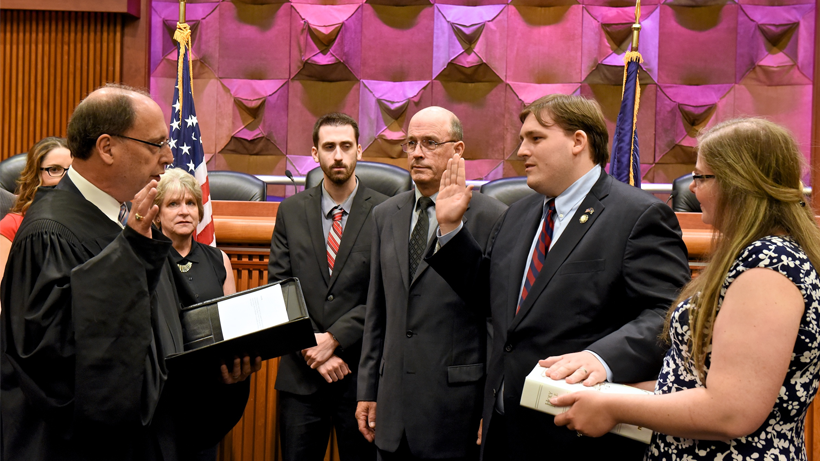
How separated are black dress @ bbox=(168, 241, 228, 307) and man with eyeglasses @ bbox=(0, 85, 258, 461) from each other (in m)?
0.73

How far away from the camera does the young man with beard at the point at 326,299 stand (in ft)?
7.75

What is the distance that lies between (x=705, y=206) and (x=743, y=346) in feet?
1.04

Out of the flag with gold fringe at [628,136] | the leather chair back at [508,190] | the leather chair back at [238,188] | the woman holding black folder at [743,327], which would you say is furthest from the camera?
the flag with gold fringe at [628,136]

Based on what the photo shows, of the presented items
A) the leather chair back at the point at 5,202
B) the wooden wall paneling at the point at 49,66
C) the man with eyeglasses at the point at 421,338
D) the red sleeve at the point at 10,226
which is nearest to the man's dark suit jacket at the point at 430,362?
the man with eyeglasses at the point at 421,338

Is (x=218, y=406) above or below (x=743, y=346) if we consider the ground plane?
below

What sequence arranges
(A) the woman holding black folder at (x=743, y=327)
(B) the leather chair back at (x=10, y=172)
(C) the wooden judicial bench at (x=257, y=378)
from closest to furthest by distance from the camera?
1. (A) the woman holding black folder at (x=743, y=327)
2. (C) the wooden judicial bench at (x=257, y=378)
3. (B) the leather chair back at (x=10, y=172)

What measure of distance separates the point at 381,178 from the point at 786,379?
2813 mm

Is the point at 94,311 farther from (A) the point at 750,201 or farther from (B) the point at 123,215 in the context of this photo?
(A) the point at 750,201

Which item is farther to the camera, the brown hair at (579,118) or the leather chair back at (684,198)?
the leather chair back at (684,198)

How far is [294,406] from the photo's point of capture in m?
2.39

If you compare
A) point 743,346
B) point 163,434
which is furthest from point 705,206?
point 163,434

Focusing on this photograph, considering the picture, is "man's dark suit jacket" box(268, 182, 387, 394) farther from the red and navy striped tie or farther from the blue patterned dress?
the blue patterned dress

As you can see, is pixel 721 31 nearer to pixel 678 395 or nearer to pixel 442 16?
pixel 442 16

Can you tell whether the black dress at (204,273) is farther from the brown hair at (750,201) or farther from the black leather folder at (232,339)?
the brown hair at (750,201)
